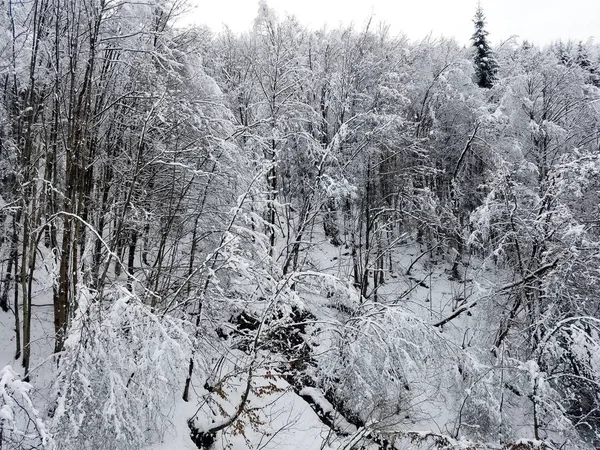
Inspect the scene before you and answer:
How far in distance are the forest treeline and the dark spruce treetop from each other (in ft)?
21.8

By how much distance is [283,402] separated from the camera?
1017 cm

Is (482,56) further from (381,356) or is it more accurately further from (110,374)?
(110,374)

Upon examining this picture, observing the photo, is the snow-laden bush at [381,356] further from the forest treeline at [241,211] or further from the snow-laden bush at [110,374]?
the snow-laden bush at [110,374]

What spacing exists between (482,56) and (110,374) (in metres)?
30.5

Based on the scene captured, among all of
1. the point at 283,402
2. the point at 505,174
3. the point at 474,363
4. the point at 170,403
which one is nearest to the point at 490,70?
the point at 505,174

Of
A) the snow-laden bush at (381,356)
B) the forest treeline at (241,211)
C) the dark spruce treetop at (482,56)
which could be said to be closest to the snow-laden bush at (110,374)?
the forest treeline at (241,211)

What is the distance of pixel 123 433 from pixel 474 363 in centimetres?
804

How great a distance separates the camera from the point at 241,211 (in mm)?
8438

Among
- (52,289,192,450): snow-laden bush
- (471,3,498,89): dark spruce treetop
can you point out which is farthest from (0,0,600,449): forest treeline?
(471,3,498,89): dark spruce treetop

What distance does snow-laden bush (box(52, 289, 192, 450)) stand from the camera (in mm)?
4727

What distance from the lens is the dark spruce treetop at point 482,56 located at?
26.9 metres

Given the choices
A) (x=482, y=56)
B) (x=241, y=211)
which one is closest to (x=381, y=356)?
(x=241, y=211)

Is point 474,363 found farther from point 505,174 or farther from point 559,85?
point 559,85

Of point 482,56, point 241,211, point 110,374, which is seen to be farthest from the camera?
point 482,56
